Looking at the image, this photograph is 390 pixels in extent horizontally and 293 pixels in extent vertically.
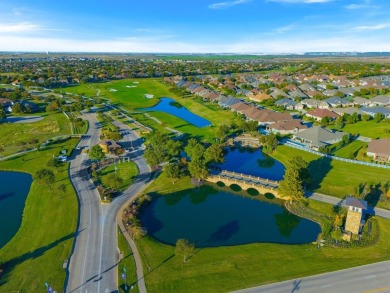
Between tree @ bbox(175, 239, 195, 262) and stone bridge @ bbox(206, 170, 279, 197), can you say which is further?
stone bridge @ bbox(206, 170, 279, 197)

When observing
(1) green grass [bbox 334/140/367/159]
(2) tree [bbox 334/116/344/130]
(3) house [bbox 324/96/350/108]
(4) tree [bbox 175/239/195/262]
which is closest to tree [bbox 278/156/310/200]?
(4) tree [bbox 175/239/195/262]

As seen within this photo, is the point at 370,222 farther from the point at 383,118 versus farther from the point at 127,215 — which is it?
the point at 383,118

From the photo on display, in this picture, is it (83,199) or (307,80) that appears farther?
(307,80)

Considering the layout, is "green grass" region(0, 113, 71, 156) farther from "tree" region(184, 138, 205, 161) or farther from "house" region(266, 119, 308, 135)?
"house" region(266, 119, 308, 135)

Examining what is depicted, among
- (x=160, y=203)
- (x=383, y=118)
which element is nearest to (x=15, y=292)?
(x=160, y=203)

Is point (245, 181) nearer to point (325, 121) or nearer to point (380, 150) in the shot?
point (380, 150)

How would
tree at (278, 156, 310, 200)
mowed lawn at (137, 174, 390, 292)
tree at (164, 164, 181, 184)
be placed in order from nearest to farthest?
mowed lawn at (137, 174, 390, 292) < tree at (278, 156, 310, 200) < tree at (164, 164, 181, 184)

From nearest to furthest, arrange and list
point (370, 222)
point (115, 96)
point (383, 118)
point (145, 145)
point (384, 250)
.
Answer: point (384, 250)
point (370, 222)
point (145, 145)
point (383, 118)
point (115, 96)

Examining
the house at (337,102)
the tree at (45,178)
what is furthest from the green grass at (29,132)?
the house at (337,102)
